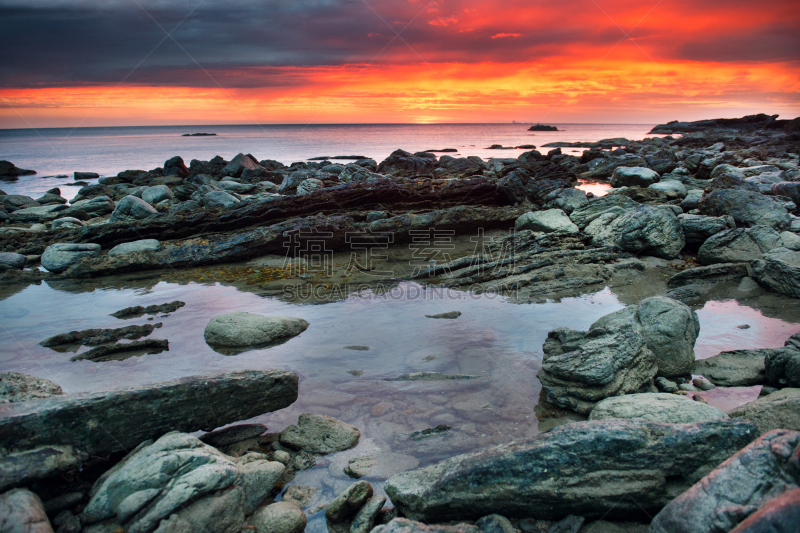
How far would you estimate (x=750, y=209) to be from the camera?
35.8 feet

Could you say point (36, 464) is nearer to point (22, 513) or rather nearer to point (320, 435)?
point (22, 513)

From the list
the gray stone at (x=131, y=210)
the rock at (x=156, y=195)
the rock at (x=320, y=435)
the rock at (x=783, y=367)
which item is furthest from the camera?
the rock at (x=156, y=195)

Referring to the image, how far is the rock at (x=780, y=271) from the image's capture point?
760cm

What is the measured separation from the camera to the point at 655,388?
16.8 feet

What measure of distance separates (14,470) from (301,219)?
950cm

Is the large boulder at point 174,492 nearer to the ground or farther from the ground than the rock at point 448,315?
nearer to the ground

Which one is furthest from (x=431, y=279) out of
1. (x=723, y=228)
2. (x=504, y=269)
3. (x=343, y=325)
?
(x=723, y=228)

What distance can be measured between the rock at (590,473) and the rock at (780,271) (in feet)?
19.4

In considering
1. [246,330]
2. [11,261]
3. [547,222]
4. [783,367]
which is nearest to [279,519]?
[246,330]

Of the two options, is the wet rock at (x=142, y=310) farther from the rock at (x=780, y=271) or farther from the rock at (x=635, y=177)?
the rock at (x=635, y=177)

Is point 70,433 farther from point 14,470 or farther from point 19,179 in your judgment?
point 19,179

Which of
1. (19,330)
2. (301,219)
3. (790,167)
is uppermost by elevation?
(790,167)

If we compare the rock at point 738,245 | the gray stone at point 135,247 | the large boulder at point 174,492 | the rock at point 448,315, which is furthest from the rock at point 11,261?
the rock at point 738,245

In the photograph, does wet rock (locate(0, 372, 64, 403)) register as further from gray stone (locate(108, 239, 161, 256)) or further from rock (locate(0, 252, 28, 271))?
rock (locate(0, 252, 28, 271))
